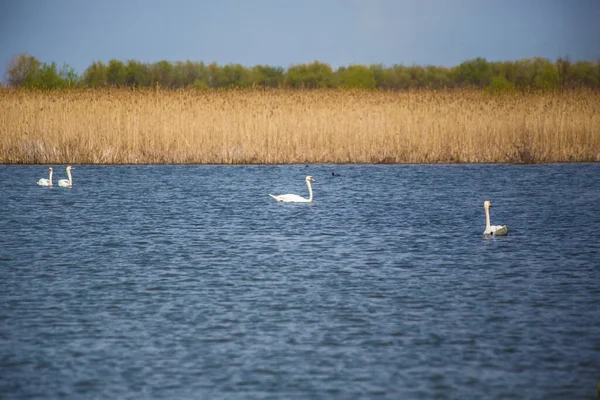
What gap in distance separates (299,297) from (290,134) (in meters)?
13.6

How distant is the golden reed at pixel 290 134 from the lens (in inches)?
864

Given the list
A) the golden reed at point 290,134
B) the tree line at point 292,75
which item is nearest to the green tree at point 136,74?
the tree line at point 292,75

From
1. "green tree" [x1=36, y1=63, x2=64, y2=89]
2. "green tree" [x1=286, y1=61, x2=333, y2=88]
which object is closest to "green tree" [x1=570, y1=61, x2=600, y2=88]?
"green tree" [x1=36, y1=63, x2=64, y2=89]

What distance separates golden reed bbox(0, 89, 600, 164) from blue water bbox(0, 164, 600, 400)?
482cm

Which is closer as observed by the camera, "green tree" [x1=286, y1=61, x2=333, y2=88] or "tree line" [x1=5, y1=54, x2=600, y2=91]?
"tree line" [x1=5, y1=54, x2=600, y2=91]

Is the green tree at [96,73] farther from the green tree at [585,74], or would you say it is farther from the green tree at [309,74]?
the green tree at [585,74]

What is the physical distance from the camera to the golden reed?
21938 millimetres

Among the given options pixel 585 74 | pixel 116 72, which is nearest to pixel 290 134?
pixel 585 74

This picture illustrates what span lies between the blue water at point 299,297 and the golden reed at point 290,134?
4825 millimetres

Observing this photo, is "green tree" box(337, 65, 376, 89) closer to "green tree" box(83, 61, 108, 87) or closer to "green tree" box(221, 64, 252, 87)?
"green tree" box(221, 64, 252, 87)

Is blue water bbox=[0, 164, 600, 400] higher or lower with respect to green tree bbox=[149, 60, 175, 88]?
lower

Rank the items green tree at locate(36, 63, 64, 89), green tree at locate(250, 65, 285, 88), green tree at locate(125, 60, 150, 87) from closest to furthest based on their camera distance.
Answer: green tree at locate(36, 63, 64, 89)
green tree at locate(125, 60, 150, 87)
green tree at locate(250, 65, 285, 88)

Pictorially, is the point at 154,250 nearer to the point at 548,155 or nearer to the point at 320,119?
the point at 320,119

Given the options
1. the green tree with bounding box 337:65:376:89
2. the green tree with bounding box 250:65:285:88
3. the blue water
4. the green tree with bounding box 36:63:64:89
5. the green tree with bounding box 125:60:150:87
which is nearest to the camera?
the blue water
